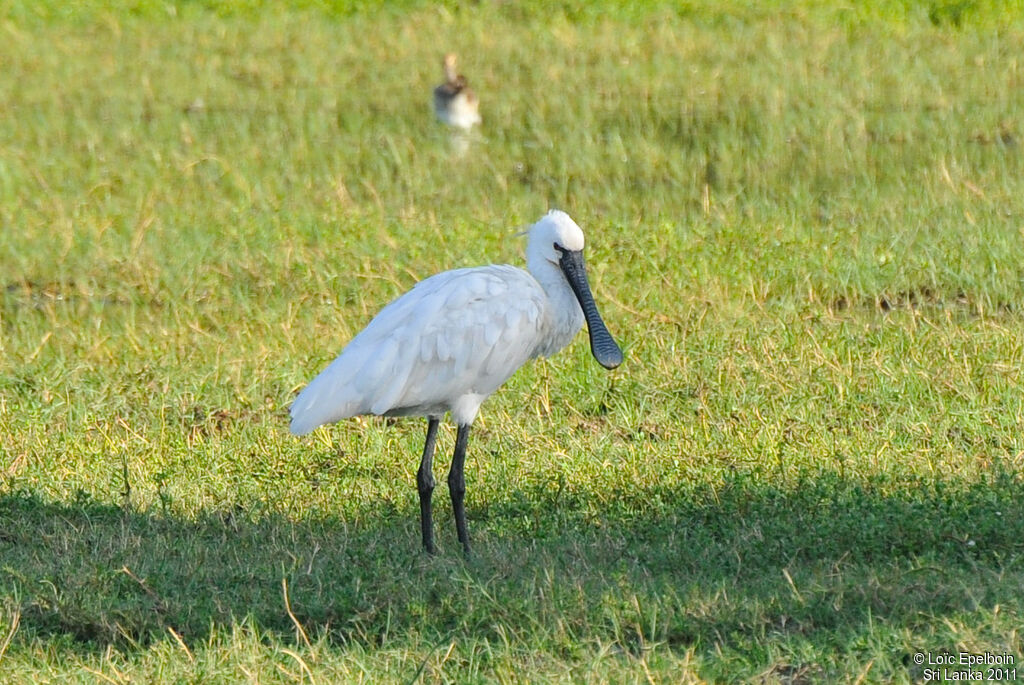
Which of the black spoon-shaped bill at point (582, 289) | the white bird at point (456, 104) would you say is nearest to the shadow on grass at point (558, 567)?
the black spoon-shaped bill at point (582, 289)

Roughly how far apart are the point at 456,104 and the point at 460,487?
19.7 feet

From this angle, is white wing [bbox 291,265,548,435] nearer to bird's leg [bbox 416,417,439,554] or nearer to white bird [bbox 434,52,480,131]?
bird's leg [bbox 416,417,439,554]

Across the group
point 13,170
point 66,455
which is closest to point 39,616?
point 66,455

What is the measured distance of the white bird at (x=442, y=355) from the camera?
5316mm

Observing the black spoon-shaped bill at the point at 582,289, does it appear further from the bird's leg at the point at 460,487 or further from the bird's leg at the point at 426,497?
the bird's leg at the point at 426,497

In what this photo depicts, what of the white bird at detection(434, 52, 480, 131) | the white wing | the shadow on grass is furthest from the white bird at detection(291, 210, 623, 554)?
the white bird at detection(434, 52, 480, 131)

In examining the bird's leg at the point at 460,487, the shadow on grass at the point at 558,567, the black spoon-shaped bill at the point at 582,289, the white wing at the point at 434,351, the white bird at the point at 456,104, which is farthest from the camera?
the white bird at the point at 456,104

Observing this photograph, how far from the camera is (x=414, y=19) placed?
47.1 feet

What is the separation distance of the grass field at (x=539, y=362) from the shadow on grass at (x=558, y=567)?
16mm

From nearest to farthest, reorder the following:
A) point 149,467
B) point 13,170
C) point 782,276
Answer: point 149,467, point 782,276, point 13,170

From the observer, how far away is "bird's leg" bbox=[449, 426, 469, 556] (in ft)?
17.8

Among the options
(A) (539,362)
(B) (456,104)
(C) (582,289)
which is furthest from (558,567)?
(B) (456,104)

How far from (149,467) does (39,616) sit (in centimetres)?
167

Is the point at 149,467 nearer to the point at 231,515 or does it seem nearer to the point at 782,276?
the point at 231,515
